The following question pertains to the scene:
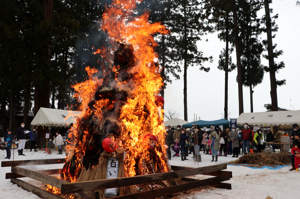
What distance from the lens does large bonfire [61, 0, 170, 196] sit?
304 inches

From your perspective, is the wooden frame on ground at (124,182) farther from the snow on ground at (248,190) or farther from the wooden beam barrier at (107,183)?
the snow on ground at (248,190)

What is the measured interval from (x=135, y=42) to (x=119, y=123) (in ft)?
10.2

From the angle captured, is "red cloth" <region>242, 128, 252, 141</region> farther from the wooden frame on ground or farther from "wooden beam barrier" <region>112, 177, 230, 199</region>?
"wooden beam barrier" <region>112, 177, 230, 199</region>

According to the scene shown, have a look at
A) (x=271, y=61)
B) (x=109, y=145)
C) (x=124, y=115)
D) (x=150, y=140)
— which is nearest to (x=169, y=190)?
(x=150, y=140)

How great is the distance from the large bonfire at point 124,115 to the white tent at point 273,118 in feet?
57.9

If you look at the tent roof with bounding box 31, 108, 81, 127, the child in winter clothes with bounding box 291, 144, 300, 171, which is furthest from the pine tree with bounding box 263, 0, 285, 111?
the tent roof with bounding box 31, 108, 81, 127

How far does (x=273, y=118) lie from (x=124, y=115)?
19623 millimetres

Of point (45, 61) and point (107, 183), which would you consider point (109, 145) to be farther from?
point (45, 61)

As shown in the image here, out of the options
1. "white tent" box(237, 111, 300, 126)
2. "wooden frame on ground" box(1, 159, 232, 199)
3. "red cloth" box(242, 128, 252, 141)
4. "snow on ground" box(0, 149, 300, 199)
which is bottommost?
"snow on ground" box(0, 149, 300, 199)

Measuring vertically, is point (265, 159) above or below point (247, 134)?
below

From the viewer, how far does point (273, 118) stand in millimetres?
23797

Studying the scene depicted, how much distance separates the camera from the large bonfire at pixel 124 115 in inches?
304

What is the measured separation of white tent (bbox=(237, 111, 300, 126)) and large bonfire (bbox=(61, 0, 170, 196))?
57.9 ft

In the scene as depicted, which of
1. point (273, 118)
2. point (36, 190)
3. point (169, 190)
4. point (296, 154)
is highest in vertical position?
point (273, 118)
